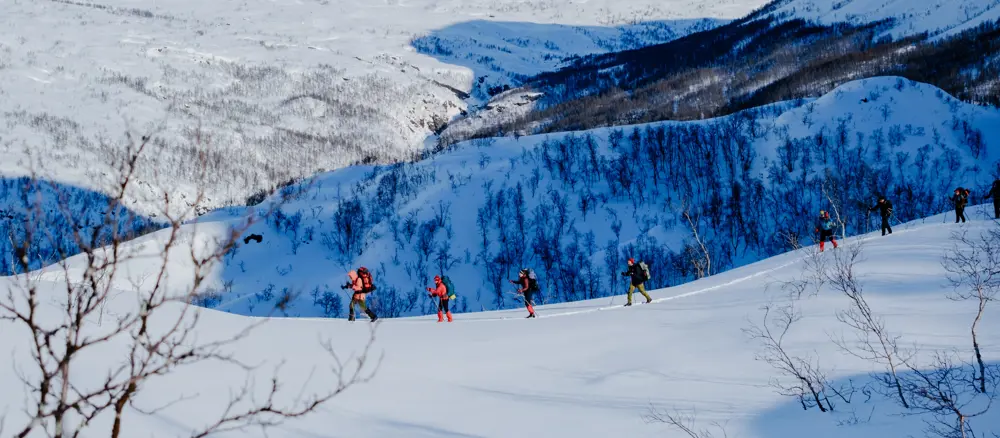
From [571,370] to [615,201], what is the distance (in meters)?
91.3

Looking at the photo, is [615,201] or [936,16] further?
[936,16]

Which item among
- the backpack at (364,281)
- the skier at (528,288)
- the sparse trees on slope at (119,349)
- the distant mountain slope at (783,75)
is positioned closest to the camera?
the sparse trees on slope at (119,349)

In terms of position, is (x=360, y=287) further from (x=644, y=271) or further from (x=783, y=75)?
(x=783, y=75)

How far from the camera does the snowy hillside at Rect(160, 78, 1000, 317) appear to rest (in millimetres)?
81188

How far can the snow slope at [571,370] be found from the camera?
8211mm

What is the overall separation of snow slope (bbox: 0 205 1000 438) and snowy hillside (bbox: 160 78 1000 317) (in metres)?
58.6

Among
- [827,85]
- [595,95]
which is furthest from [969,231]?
[595,95]

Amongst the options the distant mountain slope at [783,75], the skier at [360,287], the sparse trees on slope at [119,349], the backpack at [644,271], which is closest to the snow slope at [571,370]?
the sparse trees on slope at [119,349]

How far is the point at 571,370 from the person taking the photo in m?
11.4

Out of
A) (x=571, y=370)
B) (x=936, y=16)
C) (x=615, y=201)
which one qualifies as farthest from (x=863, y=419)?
(x=936, y=16)

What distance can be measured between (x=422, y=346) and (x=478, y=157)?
10167 centimetres

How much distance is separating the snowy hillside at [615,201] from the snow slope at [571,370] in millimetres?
58599

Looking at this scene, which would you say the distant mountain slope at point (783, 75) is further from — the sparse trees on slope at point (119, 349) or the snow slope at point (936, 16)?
the sparse trees on slope at point (119, 349)

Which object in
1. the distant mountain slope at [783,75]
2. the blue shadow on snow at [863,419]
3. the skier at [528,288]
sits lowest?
the blue shadow on snow at [863,419]
